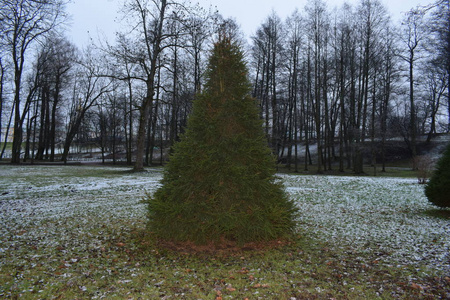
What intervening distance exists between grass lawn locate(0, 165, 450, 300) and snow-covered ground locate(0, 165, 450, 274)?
0.10ft

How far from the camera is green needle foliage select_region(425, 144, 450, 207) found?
7527 mm

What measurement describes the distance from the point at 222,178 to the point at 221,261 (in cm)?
136

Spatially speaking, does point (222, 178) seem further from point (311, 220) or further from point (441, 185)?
point (441, 185)

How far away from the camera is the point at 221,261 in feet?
13.8

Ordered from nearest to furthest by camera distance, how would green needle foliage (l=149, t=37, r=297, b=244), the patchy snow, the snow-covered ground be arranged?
green needle foliage (l=149, t=37, r=297, b=244), the patchy snow, the snow-covered ground

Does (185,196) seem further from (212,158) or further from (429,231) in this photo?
(429,231)

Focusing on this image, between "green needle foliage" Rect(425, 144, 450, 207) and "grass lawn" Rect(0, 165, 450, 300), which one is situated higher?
"green needle foliage" Rect(425, 144, 450, 207)

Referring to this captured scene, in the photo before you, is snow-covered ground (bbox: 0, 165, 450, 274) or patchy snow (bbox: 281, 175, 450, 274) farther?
snow-covered ground (bbox: 0, 165, 450, 274)

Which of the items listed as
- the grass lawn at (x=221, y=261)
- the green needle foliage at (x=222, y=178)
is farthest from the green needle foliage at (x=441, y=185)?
the green needle foliage at (x=222, y=178)

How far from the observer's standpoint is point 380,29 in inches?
933

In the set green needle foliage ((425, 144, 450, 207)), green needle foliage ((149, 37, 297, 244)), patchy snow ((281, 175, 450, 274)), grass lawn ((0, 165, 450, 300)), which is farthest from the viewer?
green needle foliage ((425, 144, 450, 207))

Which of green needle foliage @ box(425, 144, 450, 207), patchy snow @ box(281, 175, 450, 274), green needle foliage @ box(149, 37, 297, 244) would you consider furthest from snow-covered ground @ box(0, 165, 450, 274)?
green needle foliage @ box(149, 37, 297, 244)

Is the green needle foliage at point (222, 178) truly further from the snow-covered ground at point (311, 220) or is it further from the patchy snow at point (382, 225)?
the patchy snow at point (382, 225)

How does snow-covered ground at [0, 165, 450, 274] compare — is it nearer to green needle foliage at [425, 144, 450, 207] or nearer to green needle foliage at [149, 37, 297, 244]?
green needle foliage at [425, 144, 450, 207]
